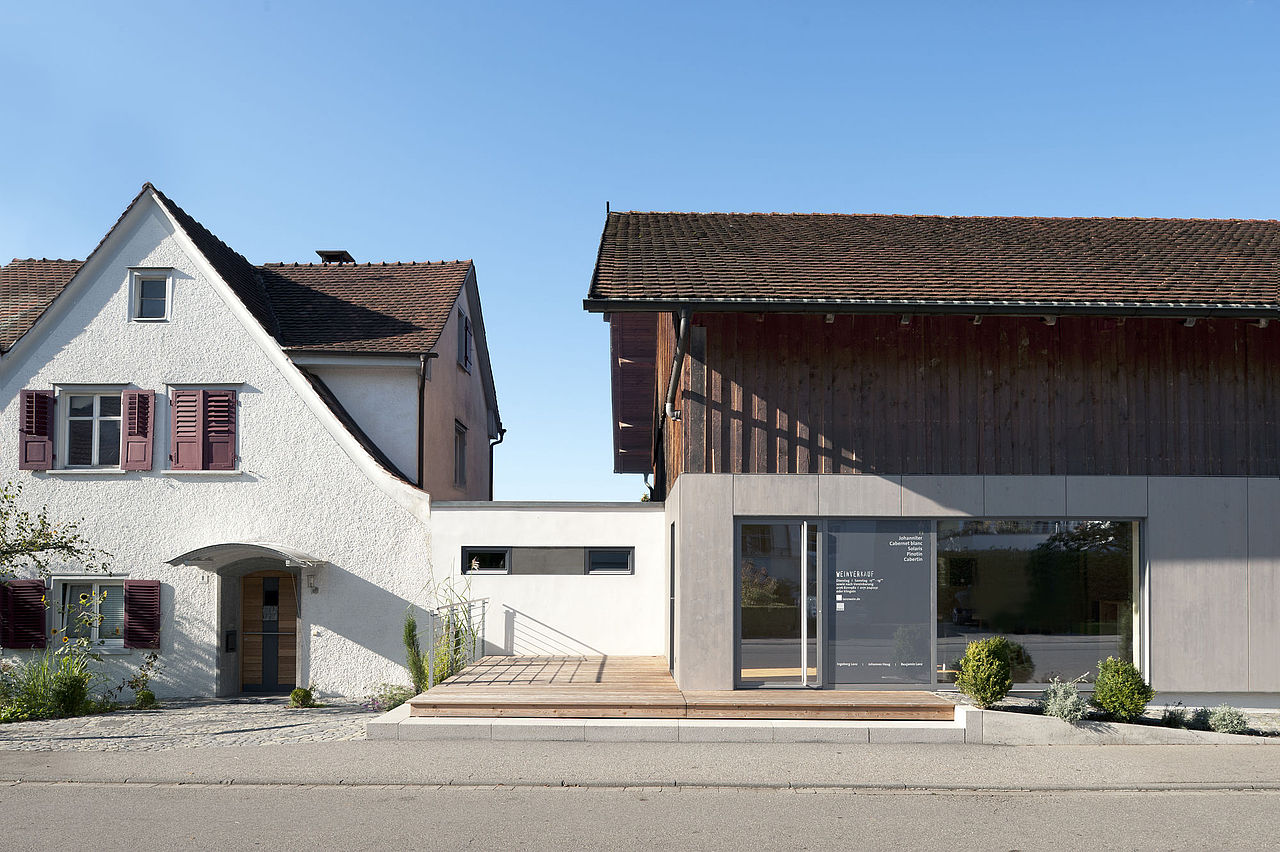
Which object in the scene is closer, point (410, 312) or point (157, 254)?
point (157, 254)

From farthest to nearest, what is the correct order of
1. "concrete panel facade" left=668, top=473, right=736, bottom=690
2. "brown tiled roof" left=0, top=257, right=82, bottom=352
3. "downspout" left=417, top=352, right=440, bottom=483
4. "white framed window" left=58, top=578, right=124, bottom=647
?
"brown tiled roof" left=0, top=257, right=82, bottom=352
"downspout" left=417, top=352, right=440, bottom=483
"white framed window" left=58, top=578, right=124, bottom=647
"concrete panel facade" left=668, top=473, right=736, bottom=690

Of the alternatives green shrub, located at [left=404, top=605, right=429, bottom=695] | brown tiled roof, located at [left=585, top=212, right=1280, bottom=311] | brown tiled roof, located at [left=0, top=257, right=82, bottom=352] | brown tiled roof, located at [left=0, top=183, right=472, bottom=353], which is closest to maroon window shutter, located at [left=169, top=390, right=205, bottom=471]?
brown tiled roof, located at [left=0, top=183, right=472, bottom=353]

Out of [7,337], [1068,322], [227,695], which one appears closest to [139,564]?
[227,695]

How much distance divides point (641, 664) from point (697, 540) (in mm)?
3487

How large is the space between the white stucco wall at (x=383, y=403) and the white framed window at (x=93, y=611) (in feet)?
15.5

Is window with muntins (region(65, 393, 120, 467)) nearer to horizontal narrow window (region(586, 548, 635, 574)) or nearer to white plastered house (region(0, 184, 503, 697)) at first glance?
white plastered house (region(0, 184, 503, 697))

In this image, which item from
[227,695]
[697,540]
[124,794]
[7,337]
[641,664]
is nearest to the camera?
[124,794]

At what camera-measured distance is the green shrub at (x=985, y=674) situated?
1133cm

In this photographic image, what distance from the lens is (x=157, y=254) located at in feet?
59.1

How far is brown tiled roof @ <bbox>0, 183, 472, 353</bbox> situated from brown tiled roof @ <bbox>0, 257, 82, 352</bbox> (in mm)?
19

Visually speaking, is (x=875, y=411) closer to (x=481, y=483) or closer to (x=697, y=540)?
(x=697, y=540)

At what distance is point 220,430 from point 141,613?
126 inches

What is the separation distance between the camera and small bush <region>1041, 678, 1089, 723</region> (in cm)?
1109

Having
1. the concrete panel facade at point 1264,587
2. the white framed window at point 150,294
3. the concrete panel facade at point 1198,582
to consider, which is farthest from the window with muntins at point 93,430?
the concrete panel facade at point 1264,587
